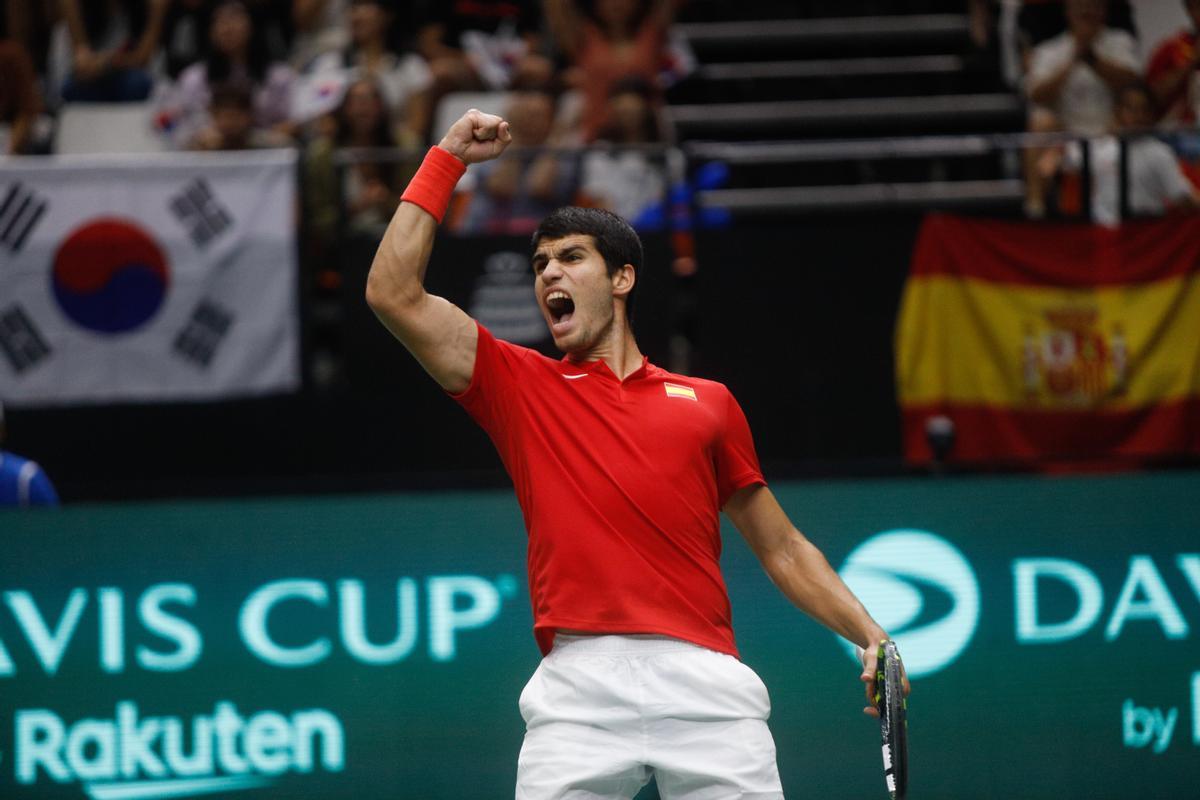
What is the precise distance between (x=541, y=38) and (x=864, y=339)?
3.49 meters

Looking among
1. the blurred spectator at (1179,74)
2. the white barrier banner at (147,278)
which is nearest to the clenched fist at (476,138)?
the white barrier banner at (147,278)

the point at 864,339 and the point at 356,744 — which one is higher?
the point at 864,339

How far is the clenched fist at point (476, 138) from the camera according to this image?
378 centimetres

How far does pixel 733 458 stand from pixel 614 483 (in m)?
0.38

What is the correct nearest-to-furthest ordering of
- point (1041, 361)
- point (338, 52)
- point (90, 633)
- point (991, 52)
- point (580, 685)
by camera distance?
→ point (580, 685), point (90, 633), point (1041, 361), point (338, 52), point (991, 52)

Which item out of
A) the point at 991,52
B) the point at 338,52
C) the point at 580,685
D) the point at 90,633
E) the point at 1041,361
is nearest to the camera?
the point at 580,685

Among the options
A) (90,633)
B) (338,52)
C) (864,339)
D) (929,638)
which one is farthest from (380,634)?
(338,52)

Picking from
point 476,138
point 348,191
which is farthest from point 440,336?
point 348,191

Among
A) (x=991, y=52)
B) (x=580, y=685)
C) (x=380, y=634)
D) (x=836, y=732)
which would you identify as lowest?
(x=836, y=732)

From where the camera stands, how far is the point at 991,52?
438 inches

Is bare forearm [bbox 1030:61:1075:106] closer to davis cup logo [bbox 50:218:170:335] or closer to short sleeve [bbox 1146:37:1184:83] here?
short sleeve [bbox 1146:37:1184:83]

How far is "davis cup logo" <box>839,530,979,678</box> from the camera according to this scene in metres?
6.36

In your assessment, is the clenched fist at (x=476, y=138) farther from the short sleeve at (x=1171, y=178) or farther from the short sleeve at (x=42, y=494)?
the short sleeve at (x=1171, y=178)

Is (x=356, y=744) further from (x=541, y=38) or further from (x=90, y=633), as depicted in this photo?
(x=541, y=38)
